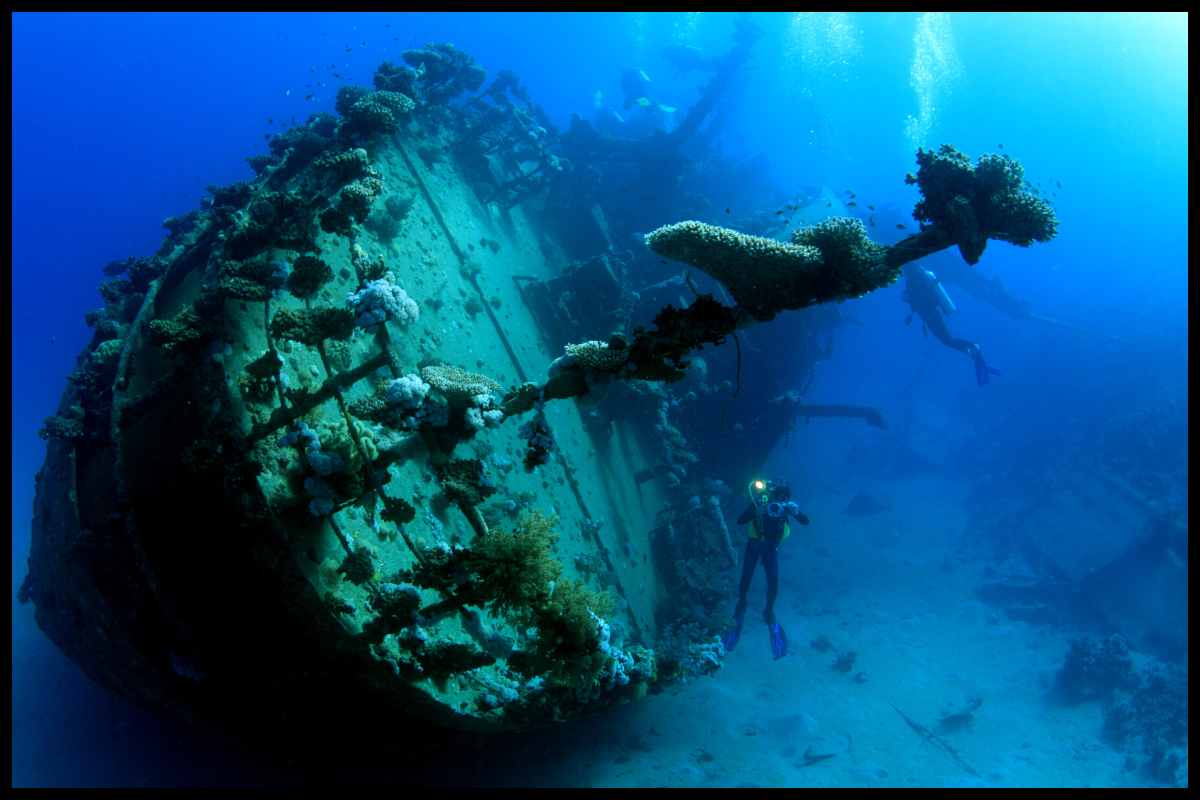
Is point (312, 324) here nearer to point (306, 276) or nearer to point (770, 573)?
point (306, 276)

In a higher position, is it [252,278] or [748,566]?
[252,278]

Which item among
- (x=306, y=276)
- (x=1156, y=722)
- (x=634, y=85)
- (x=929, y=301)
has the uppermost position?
(x=634, y=85)

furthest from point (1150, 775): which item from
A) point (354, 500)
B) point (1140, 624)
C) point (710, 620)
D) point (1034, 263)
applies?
point (1034, 263)

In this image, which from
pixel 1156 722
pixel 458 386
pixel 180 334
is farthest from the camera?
pixel 1156 722

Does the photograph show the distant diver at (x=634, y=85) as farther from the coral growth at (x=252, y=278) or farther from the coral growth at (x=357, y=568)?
the coral growth at (x=357, y=568)

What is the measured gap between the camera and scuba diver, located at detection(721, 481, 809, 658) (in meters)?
11.8

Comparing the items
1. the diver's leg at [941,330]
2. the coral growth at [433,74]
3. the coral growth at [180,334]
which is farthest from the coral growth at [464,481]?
the diver's leg at [941,330]

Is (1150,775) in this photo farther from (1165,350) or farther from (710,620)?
(1165,350)

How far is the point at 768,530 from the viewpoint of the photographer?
12.2 meters

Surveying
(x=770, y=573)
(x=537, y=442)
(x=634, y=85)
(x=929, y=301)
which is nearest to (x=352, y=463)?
(x=537, y=442)

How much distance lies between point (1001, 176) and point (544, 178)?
38.2ft

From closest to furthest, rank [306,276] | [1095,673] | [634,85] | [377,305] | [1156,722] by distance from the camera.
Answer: [377,305], [306,276], [1156,722], [1095,673], [634,85]

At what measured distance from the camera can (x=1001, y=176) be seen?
392cm

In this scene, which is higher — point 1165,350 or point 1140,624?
point 1165,350
